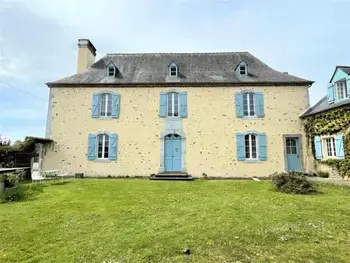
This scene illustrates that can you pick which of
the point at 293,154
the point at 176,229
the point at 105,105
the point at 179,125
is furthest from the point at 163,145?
the point at 176,229

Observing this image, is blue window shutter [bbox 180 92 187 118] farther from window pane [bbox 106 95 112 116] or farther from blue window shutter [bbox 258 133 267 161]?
blue window shutter [bbox 258 133 267 161]

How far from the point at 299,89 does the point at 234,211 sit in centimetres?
1028

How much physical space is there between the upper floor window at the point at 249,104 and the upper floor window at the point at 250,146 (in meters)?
1.29

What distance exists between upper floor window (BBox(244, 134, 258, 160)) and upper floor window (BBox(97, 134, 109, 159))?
8059 millimetres

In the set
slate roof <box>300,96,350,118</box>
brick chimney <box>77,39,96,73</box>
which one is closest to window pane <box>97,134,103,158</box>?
brick chimney <box>77,39,96,73</box>

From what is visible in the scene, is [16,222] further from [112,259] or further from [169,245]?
[169,245]

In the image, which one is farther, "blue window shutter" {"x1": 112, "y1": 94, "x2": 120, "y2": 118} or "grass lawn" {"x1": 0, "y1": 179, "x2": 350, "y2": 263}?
"blue window shutter" {"x1": 112, "y1": 94, "x2": 120, "y2": 118}

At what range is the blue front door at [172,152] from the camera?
12.3 m

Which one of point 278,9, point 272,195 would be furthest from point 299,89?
point 272,195

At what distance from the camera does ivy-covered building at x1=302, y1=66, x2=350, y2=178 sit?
9812 millimetres

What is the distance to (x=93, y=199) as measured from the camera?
22.2ft

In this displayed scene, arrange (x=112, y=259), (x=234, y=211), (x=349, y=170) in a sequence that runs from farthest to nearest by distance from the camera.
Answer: (x=349, y=170) < (x=234, y=211) < (x=112, y=259)

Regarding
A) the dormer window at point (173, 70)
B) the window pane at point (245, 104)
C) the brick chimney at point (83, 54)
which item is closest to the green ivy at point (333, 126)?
the window pane at point (245, 104)

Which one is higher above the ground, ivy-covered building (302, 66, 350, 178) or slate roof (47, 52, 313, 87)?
slate roof (47, 52, 313, 87)
